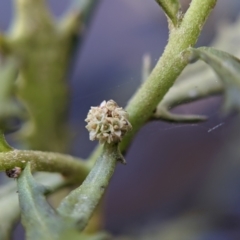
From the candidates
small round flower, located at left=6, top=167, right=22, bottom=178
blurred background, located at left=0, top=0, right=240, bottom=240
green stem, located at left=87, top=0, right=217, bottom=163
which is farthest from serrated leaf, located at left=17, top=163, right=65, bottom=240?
blurred background, located at left=0, top=0, right=240, bottom=240

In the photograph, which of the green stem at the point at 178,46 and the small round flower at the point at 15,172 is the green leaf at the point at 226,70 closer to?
the green stem at the point at 178,46

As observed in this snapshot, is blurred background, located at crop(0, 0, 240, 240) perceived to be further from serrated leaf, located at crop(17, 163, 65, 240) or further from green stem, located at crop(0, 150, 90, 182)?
serrated leaf, located at crop(17, 163, 65, 240)

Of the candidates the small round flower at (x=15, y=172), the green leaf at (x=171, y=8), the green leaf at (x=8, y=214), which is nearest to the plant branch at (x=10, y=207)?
the green leaf at (x=8, y=214)

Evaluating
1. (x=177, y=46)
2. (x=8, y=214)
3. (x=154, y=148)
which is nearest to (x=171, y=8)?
(x=177, y=46)

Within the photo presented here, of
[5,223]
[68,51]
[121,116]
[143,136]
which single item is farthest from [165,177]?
[121,116]

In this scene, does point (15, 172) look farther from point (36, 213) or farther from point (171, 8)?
point (171, 8)

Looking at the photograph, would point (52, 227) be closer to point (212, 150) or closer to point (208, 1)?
point (208, 1)

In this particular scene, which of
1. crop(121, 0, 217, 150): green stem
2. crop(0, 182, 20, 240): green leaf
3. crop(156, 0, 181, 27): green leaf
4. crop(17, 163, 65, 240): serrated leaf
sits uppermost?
crop(156, 0, 181, 27): green leaf
